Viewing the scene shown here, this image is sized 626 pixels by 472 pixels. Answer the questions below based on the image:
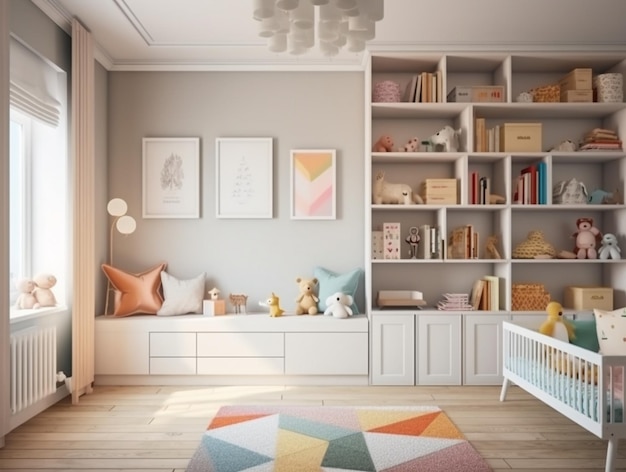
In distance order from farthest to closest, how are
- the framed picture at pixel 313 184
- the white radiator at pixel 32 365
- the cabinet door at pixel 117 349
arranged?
1. the framed picture at pixel 313 184
2. the cabinet door at pixel 117 349
3. the white radiator at pixel 32 365

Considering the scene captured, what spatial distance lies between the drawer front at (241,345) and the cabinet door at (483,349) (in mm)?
1407

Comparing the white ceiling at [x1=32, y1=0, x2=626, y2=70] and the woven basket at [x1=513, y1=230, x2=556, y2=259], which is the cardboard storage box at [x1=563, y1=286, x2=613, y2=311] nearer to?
the woven basket at [x1=513, y1=230, x2=556, y2=259]

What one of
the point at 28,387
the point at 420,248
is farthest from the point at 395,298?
the point at 28,387

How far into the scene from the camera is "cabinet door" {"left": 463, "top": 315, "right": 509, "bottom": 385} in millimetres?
4105

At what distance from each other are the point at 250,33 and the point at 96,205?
5.82ft

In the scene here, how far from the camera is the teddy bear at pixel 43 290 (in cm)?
358

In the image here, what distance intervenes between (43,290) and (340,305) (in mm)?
2079

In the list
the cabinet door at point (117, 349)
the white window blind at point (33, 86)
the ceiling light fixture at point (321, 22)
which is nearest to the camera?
the ceiling light fixture at point (321, 22)

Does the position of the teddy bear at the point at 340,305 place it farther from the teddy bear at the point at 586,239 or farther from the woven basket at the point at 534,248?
the teddy bear at the point at 586,239

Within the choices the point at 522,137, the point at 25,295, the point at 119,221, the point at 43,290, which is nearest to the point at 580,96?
the point at 522,137

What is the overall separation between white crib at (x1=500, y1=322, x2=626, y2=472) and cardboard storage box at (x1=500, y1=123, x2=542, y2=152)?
1.38 meters

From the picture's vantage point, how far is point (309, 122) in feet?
14.9

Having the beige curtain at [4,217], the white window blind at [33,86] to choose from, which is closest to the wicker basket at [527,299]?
the beige curtain at [4,217]

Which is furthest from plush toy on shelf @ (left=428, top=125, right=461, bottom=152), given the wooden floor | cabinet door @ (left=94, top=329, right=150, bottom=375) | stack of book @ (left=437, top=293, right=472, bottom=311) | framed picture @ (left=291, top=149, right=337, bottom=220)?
cabinet door @ (left=94, top=329, right=150, bottom=375)
